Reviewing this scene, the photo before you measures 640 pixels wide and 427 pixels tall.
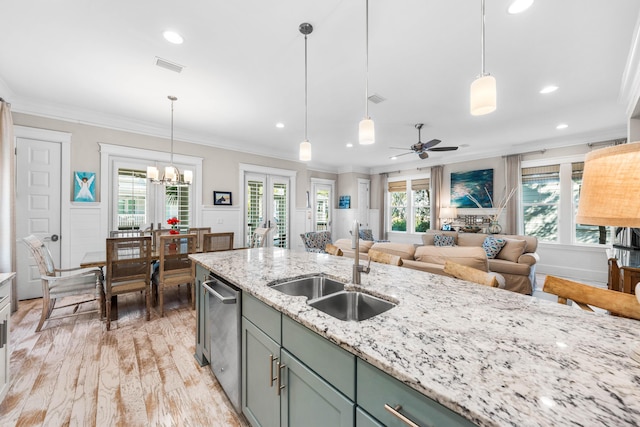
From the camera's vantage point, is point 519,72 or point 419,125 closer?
point 519,72

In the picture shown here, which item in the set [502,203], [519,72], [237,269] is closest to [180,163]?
[237,269]

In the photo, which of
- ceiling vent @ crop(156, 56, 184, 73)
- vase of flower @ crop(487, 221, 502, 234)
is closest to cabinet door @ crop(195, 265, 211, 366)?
ceiling vent @ crop(156, 56, 184, 73)

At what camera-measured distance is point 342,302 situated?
1.44m

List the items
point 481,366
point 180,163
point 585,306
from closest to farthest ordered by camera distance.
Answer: point 481,366
point 585,306
point 180,163

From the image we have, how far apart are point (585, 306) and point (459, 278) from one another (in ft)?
2.02

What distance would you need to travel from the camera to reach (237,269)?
1.80m

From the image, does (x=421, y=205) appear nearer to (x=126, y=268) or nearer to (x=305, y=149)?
(x=305, y=149)

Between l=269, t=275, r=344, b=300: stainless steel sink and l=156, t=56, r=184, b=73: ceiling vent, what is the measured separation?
104 inches

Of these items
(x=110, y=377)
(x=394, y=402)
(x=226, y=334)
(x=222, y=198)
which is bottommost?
(x=110, y=377)

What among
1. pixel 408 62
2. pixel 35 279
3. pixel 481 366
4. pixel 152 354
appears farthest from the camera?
pixel 35 279

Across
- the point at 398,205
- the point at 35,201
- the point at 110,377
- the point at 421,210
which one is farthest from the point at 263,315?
the point at 398,205

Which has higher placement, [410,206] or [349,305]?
[410,206]

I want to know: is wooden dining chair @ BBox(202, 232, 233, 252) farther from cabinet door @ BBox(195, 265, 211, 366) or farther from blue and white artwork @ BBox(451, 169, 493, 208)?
blue and white artwork @ BBox(451, 169, 493, 208)

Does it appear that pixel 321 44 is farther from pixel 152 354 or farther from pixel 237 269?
pixel 152 354
